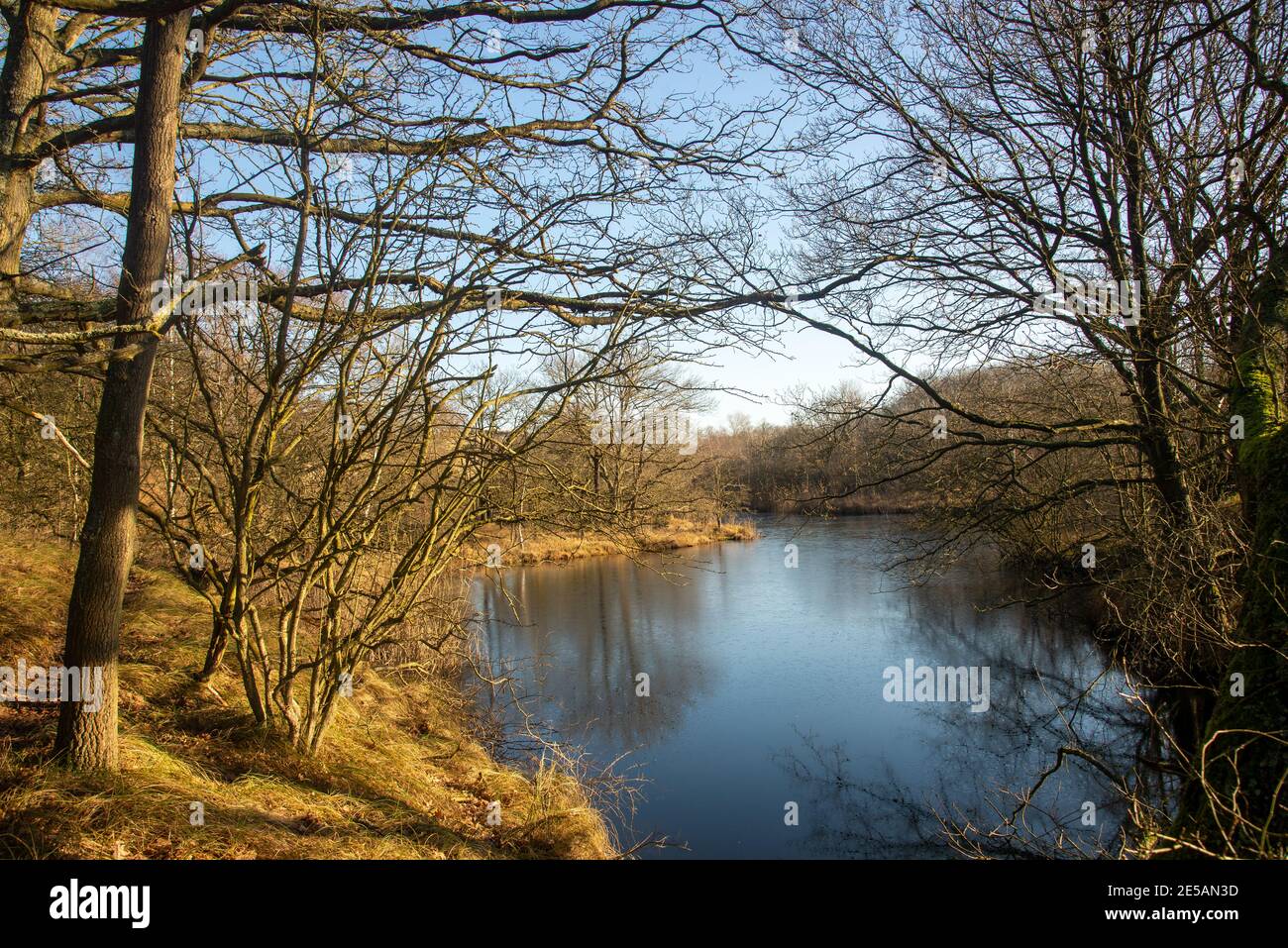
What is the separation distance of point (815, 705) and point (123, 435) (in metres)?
8.68

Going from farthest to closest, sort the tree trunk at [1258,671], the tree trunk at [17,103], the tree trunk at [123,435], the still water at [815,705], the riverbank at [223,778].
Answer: the still water at [815,705]
the tree trunk at [17,103]
the tree trunk at [123,435]
the riverbank at [223,778]
the tree trunk at [1258,671]

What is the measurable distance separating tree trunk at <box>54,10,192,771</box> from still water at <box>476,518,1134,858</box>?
2998 mm

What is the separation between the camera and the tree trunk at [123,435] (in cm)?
312

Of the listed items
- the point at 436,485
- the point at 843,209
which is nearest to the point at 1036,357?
the point at 843,209

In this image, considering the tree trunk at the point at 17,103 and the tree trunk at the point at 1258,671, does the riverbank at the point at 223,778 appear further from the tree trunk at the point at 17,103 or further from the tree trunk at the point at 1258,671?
the tree trunk at the point at 1258,671

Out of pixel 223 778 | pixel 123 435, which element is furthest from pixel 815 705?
pixel 123 435

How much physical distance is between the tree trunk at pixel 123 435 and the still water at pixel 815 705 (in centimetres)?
300

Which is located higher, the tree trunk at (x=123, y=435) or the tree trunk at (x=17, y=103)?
the tree trunk at (x=17, y=103)

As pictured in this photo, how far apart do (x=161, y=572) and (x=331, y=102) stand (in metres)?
5.87

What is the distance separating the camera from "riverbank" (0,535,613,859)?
111 inches

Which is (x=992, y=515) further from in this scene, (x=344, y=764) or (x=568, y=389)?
(x=344, y=764)

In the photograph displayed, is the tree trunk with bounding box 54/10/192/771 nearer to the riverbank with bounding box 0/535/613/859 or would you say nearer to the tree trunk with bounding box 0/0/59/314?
the riverbank with bounding box 0/535/613/859

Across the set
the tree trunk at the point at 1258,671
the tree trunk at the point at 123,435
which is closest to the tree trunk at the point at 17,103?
the tree trunk at the point at 123,435

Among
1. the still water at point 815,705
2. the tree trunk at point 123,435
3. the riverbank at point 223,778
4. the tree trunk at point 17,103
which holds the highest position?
the tree trunk at point 17,103
